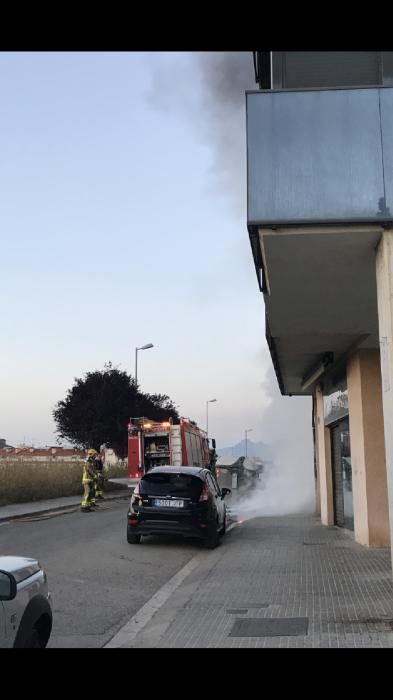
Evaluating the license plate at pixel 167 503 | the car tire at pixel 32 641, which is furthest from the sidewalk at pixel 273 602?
the car tire at pixel 32 641

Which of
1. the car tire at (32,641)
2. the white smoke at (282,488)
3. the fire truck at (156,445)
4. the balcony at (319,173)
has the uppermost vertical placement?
the balcony at (319,173)

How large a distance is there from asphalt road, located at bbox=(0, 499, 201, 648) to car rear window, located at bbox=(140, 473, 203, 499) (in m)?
1.01

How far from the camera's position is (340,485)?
15242 mm

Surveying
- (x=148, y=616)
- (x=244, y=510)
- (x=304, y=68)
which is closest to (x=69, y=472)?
(x=244, y=510)

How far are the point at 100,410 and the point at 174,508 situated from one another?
26.1 m

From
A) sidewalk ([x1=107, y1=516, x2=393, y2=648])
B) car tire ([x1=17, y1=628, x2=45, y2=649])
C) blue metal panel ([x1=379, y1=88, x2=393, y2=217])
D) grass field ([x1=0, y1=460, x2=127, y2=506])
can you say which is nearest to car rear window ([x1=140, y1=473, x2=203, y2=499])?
sidewalk ([x1=107, y1=516, x2=393, y2=648])

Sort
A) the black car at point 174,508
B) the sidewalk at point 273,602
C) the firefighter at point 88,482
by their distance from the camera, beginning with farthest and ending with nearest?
the firefighter at point 88,482, the black car at point 174,508, the sidewalk at point 273,602

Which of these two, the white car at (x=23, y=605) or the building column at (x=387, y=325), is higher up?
the building column at (x=387, y=325)

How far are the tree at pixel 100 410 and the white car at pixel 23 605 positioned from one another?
32817 mm

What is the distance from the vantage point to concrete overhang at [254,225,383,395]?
663cm

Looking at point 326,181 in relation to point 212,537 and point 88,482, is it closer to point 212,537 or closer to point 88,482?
point 212,537

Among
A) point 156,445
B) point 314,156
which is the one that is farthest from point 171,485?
point 156,445

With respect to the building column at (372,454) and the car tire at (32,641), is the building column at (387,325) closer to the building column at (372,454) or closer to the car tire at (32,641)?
the car tire at (32,641)

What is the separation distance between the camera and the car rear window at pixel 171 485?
11972 mm
